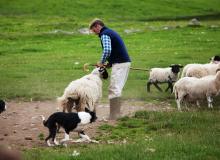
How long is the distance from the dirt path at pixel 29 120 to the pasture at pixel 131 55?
63cm

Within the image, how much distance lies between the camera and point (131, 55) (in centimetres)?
3073

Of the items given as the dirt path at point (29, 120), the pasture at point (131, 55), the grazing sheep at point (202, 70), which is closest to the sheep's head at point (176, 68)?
the pasture at point (131, 55)

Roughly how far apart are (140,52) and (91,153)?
22.7 m

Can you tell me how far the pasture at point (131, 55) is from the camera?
396 inches

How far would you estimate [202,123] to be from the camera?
1285 centimetres

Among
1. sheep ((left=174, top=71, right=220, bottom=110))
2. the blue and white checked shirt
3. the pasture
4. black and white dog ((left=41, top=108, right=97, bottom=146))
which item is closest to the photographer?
the pasture

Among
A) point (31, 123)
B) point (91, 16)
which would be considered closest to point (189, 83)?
point (31, 123)

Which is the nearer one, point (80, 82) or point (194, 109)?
point (80, 82)

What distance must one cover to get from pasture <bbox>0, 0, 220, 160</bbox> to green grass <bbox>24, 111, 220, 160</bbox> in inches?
0.7

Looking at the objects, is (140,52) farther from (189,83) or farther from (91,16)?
(91,16)

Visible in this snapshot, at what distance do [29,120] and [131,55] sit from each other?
16959mm

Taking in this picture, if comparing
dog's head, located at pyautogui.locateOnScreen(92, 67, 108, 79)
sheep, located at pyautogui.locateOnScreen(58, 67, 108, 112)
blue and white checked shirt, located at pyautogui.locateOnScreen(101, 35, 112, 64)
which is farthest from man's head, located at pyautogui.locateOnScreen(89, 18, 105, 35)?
sheep, located at pyautogui.locateOnScreen(58, 67, 108, 112)

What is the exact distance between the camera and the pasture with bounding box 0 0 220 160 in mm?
10055

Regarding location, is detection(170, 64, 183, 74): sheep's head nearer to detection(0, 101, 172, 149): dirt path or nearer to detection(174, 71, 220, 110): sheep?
detection(0, 101, 172, 149): dirt path
